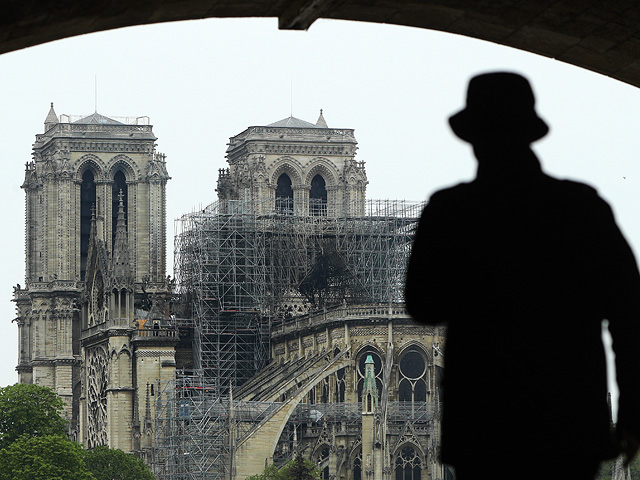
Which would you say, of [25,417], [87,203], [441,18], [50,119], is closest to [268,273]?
[25,417]

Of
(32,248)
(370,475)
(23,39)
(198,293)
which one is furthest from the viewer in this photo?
(32,248)

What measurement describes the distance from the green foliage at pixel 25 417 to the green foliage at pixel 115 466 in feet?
5.97

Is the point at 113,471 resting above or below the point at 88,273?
below

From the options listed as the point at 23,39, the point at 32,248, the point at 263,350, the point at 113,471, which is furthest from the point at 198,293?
the point at 23,39

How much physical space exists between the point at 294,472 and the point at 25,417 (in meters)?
13.7

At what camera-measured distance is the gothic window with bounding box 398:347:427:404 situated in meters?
75.5

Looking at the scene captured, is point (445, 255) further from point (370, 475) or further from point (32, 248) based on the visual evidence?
point (32, 248)

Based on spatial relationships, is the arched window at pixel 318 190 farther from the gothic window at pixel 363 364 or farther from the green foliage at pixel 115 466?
the green foliage at pixel 115 466

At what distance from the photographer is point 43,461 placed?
228 feet

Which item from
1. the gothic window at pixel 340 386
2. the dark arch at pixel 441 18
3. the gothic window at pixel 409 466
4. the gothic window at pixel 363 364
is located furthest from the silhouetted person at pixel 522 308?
the gothic window at pixel 340 386

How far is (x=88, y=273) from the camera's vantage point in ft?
293

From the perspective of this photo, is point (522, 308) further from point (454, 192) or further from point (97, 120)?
point (97, 120)

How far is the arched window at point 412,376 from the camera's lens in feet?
248

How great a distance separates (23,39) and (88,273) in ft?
271
